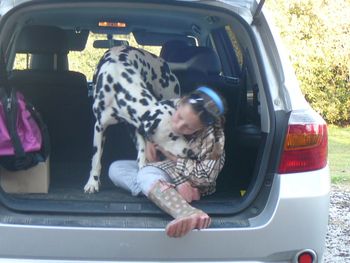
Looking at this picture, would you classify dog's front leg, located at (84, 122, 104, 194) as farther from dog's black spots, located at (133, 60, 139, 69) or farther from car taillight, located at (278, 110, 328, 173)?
car taillight, located at (278, 110, 328, 173)

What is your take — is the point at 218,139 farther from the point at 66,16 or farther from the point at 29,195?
the point at 66,16

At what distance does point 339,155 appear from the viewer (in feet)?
35.8

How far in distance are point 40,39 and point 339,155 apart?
7.25 meters

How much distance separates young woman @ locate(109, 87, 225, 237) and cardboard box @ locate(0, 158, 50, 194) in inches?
18.3

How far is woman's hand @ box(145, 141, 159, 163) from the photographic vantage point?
379 cm

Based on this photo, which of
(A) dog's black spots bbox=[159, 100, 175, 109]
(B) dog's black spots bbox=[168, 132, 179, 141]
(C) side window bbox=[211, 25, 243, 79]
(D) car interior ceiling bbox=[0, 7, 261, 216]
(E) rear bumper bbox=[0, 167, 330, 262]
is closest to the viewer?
(E) rear bumper bbox=[0, 167, 330, 262]

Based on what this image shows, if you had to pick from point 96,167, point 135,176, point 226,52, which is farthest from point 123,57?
point 226,52

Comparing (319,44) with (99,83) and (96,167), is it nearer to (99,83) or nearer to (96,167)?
(99,83)

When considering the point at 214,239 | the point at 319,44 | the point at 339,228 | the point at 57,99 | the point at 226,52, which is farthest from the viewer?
the point at 319,44

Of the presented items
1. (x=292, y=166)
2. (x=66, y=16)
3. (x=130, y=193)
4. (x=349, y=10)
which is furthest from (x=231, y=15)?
(x=349, y=10)

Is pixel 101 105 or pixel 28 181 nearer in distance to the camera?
pixel 28 181

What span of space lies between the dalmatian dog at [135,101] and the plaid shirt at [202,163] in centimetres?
6

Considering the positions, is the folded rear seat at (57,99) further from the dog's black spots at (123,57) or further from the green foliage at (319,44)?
the green foliage at (319,44)

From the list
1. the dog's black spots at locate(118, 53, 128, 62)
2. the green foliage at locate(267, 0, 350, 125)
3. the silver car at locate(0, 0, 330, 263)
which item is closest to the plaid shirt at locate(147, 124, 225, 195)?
the silver car at locate(0, 0, 330, 263)
